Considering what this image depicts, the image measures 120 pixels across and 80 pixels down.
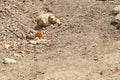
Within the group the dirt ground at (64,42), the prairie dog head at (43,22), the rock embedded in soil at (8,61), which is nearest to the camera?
the dirt ground at (64,42)

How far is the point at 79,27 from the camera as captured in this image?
4.82 meters

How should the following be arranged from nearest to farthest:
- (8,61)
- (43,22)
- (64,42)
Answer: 1. (8,61)
2. (64,42)
3. (43,22)

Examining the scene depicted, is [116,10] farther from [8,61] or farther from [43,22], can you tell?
[8,61]

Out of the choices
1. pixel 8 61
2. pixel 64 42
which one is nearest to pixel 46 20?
pixel 64 42

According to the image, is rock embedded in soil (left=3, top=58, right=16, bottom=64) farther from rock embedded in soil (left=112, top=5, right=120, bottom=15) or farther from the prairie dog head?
rock embedded in soil (left=112, top=5, right=120, bottom=15)

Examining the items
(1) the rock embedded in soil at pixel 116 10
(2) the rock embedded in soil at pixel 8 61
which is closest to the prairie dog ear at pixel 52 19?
(1) the rock embedded in soil at pixel 116 10

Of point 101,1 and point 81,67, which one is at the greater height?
point 101,1

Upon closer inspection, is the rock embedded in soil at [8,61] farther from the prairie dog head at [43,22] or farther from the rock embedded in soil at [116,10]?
the rock embedded in soil at [116,10]

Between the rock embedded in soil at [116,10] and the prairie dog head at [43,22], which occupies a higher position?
the rock embedded in soil at [116,10]

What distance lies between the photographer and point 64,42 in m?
4.59

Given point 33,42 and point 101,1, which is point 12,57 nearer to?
point 33,42

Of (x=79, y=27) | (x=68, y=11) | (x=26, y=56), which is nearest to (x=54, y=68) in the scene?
(x=26, y=56)

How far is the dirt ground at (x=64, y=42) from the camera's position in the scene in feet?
12.9

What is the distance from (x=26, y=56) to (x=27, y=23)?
2.34 ft
